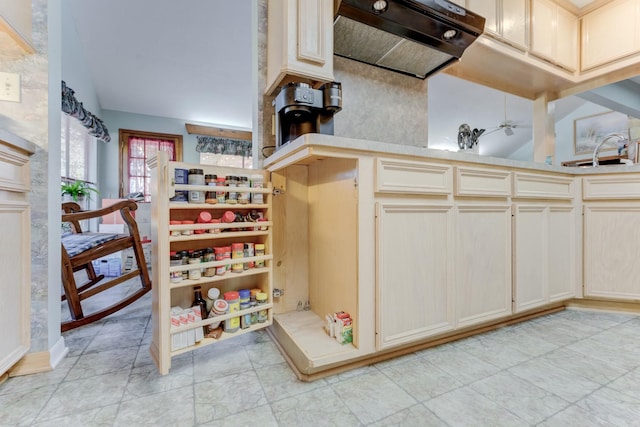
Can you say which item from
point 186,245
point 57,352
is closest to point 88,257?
point 57,352

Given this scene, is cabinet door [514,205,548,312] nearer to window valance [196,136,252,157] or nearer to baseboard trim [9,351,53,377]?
baseboard trim [9,351,53,377]

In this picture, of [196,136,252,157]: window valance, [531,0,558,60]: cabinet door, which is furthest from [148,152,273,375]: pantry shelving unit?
[196,136,252,157]: window valance

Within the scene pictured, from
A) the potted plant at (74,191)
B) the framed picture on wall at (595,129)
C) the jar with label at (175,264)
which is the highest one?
the framed picture on wall at (595,129)

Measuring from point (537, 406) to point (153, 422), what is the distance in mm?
1318

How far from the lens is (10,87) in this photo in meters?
1.17

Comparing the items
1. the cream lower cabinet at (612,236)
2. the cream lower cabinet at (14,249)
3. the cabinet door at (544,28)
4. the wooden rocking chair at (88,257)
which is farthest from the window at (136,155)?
the cream lower cabinet at (612,236)

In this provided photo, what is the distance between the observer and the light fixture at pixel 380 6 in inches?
50.9

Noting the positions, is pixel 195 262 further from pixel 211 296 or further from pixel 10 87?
pixel 10 87

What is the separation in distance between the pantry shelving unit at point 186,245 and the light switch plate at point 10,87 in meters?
0.61

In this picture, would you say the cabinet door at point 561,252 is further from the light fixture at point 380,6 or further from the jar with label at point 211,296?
the jar with label at point 211,296

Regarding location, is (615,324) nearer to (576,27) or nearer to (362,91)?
(362,91)

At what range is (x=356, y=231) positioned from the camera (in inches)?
46.7

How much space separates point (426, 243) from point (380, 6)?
3.79 ft

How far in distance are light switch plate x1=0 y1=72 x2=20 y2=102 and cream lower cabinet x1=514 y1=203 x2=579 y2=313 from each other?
255 cm
